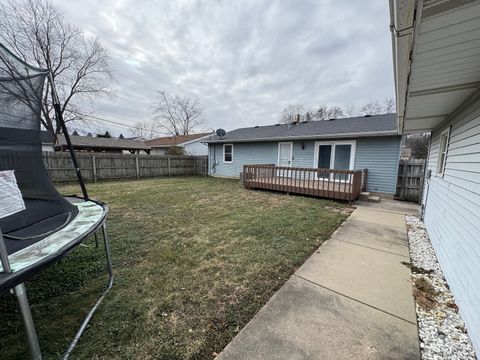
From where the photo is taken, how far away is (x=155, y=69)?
14.9 meters

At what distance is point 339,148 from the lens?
28.0 feet

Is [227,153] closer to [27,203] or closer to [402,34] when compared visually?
[27,203]

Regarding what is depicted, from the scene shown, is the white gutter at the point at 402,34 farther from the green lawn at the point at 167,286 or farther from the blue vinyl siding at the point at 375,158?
the blue vinyl siding at the point at 375,158

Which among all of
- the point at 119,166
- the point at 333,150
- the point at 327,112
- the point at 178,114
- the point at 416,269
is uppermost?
the point at 178,114

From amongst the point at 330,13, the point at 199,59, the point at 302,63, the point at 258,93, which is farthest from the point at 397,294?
the point at 258,93

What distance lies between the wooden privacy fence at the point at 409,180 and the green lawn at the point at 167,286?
4.88 m

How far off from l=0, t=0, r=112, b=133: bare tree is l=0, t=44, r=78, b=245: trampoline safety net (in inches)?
445

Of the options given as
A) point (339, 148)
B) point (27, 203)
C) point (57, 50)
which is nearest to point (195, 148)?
point (57, 50)

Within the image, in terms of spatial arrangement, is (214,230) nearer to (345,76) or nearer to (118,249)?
(118,249)

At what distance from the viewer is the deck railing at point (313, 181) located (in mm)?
6539

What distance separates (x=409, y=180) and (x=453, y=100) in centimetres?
578

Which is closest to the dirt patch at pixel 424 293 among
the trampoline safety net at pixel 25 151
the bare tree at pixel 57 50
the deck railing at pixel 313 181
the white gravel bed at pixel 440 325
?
the white gravel bed at pixel 440 325

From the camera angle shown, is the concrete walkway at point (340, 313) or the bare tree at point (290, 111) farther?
the bare tree at point (290, 111)

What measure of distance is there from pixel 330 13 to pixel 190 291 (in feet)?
23.2
